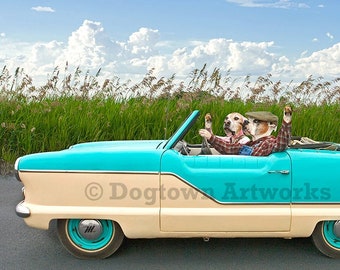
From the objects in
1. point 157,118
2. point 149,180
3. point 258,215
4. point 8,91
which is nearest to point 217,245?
point 258,215

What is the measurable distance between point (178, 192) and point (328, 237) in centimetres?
134

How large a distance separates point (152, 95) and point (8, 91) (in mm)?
2854

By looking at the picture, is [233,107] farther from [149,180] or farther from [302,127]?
[149,180]

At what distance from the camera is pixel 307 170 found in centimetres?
420

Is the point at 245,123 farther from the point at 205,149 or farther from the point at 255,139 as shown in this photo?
the point at 205,149

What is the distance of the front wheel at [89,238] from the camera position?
13.9 feet

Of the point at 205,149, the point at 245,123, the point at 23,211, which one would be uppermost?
the point at 245,123

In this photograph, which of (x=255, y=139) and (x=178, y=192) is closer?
(x=178, y=192)

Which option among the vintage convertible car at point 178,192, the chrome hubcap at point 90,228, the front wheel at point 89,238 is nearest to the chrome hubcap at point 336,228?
the vintage convertible car at point 178,192

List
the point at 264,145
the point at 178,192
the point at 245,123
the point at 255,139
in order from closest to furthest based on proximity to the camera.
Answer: the point at 178,192, the point at 264,145, the point at 255,139, the point at 245,123

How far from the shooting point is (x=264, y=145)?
14.3 ft

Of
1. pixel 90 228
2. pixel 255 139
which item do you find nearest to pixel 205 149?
pixel 255 139

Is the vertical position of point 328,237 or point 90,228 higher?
point 90,228

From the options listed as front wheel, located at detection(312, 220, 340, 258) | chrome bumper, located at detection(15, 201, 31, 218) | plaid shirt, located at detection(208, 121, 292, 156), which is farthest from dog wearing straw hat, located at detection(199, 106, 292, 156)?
chrome bumper, located at detection(15, 201, 31, 218)
